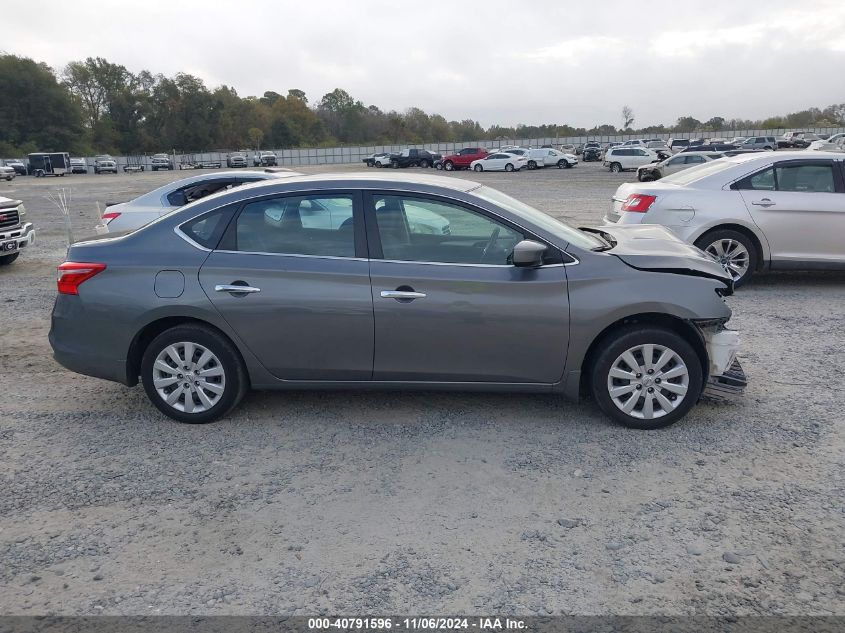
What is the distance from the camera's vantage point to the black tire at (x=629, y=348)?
15.5 feet

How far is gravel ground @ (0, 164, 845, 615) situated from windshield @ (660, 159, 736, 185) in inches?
150

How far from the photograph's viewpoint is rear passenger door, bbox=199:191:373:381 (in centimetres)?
484

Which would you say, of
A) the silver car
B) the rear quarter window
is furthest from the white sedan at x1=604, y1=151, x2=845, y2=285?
the silver car

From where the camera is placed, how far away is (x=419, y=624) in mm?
3035

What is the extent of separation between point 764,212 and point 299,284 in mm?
6274

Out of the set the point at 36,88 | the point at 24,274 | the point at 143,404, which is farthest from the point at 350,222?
the point at 36,88

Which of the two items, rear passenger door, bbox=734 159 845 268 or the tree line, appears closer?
rear passenger door, bbox=734 159 845 268

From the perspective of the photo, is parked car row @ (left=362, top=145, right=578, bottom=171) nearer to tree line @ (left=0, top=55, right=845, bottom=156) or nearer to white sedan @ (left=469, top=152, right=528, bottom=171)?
white sedan @ (left=469, top=152, right=528, bottom=171)

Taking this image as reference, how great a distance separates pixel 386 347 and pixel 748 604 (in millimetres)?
2606

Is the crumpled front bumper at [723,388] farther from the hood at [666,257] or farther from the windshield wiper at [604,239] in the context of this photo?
the windshield wiper at [604,239]

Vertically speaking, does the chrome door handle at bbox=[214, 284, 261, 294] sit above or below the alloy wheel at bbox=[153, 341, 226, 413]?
above

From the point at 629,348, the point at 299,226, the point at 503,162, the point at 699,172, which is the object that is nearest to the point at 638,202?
the point at 699,172

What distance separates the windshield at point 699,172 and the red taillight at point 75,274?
7.09 m

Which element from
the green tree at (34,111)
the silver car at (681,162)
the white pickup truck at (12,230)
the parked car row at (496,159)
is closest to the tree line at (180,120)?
the green tree at (34,111)
